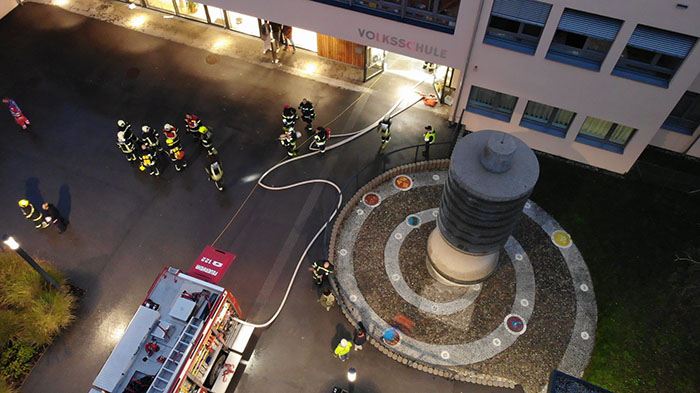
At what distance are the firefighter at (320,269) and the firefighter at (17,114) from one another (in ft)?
55.1

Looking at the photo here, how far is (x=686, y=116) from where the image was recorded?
1977 centimetres

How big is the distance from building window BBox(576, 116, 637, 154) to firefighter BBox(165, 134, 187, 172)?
18.1 meters

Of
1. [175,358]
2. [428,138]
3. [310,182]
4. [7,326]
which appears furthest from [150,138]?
[428,138]

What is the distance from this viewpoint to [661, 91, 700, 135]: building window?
62.1 feet

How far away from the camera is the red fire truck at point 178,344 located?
1322cm

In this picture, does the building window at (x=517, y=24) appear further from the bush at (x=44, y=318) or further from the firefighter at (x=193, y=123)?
the bush at (x=44, y=318)

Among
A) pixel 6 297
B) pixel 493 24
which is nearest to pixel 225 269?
pixel 6 297

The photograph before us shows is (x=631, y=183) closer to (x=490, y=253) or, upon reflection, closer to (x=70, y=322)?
(x=490, y=253)

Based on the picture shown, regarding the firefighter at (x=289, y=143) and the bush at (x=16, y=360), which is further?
the firefighter at (x=289, y=143)

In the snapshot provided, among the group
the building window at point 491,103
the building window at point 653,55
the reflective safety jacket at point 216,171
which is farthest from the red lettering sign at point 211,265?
the building window at point 653,55

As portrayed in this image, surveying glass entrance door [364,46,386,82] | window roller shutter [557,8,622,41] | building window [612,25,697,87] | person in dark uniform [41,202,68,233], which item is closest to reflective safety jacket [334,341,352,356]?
person in dark uniform [41,202,68,233]

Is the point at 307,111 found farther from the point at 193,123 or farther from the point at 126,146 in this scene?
the point at 126,146

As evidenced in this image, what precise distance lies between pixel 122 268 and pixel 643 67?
2165 centimetres

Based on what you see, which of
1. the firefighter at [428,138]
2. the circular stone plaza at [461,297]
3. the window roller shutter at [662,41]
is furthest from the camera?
the firefighter at [428,138]
